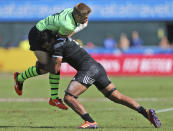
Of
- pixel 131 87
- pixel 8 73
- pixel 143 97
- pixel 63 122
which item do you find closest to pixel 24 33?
pixel 8 73

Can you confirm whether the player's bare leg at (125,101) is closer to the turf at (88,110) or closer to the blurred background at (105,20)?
the turf at (88,110)

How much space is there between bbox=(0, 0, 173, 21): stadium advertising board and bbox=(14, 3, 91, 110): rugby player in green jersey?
2499 centimetres

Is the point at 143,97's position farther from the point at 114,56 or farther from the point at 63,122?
the point at 114,56

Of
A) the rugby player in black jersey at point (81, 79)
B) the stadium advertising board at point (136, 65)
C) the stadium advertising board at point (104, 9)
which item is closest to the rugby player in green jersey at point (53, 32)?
the rugby player in black jersey at point (81, 79)

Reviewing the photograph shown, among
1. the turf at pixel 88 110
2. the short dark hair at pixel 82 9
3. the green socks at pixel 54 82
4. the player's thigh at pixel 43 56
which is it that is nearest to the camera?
the short dark hair at pixel 82 9

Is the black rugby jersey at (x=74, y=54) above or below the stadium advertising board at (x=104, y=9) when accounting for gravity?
above

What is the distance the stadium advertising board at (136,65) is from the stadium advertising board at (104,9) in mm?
9705

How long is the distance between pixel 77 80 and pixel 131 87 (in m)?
10.4

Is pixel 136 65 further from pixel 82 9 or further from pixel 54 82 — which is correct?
pixel 82 9

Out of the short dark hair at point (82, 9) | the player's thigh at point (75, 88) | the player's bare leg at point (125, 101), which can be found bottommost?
the player's bare leg at point (125, 101)

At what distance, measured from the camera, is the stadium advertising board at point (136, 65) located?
25.0 m

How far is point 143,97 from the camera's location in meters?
15.7

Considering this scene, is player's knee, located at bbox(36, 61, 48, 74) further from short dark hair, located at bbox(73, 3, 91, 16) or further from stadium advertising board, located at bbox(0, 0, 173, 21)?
stadium advertising board, located at bbox(0, 0, 173, 21)

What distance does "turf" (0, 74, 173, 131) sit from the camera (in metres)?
9.64
